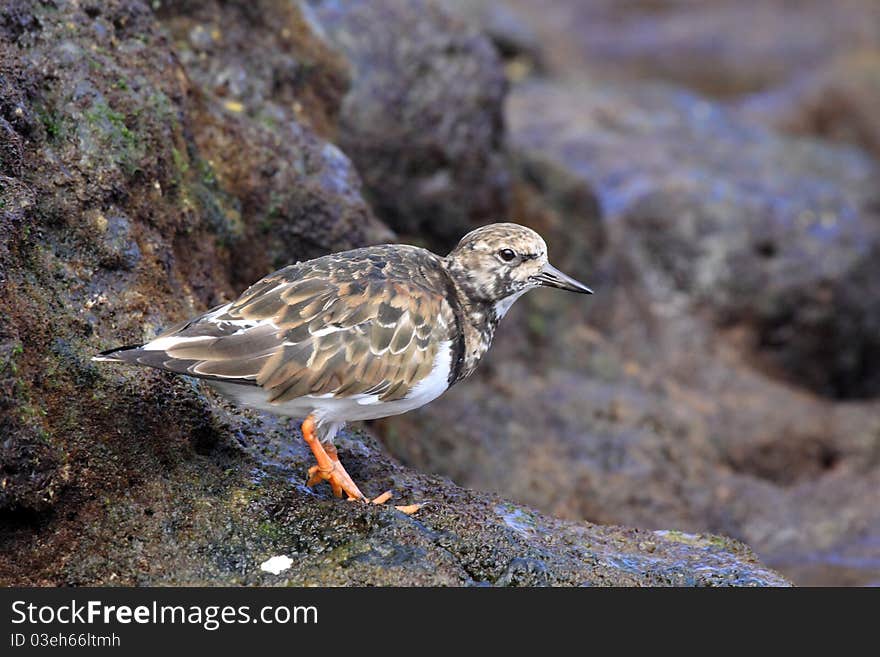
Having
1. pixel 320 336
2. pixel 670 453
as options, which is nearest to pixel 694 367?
pixel 670 453

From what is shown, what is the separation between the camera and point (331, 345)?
556 cm

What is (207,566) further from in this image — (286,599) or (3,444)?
(3,444)

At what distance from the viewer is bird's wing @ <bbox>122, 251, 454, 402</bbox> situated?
5371mm

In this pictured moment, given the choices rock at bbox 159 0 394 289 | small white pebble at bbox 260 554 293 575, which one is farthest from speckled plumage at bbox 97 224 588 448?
rock at bbox 159 0 394 289

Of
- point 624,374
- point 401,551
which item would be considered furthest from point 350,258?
point 624,374

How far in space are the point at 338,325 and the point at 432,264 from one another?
873mm

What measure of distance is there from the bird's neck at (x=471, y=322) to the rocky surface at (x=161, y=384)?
678 millimetres

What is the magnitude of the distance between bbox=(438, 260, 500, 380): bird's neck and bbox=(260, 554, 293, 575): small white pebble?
1506mm

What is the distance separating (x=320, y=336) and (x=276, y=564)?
1133mm

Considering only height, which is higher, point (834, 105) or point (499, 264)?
point (834, 105)

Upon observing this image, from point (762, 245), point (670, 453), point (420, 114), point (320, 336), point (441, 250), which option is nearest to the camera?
point (320, 336)

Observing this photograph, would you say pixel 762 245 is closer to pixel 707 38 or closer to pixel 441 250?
pixel 441 250

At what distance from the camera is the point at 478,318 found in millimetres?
6320

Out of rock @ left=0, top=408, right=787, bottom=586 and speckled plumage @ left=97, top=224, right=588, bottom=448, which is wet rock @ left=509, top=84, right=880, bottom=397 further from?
rock @ left=0, top=408, right=787, bottom=586
